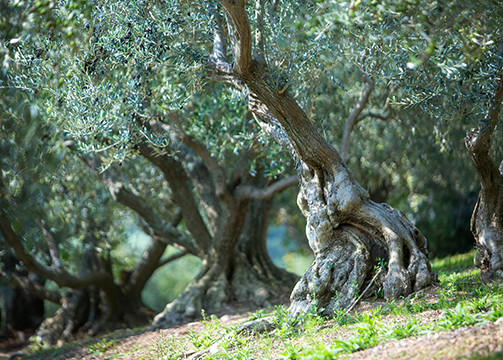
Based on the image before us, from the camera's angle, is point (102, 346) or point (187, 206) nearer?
point (102, 346)

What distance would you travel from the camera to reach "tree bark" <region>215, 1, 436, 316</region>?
6.93 meters

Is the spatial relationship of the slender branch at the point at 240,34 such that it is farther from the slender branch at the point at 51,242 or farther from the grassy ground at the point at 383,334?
the slender branch at the point at 51,242

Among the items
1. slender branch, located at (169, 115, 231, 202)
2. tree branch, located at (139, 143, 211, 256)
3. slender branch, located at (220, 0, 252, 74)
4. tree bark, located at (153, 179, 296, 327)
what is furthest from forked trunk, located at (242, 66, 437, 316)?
tree branch, located at (139, 143, 211, 256)

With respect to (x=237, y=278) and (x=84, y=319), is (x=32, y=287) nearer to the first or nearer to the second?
(x=84, y=319)

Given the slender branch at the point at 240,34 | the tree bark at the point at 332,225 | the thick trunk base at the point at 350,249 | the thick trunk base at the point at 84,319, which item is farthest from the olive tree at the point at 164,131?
the thick trunk base at the point at 350,249

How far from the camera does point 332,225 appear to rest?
752 centimetres

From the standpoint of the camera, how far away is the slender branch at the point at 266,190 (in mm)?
10461

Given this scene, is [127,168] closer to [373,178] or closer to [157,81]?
[157,81]

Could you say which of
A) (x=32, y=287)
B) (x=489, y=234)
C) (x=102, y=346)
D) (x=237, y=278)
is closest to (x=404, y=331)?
(x=489, y=234)

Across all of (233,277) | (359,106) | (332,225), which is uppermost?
(359,106)

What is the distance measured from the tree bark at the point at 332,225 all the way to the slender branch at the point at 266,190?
2.59 m

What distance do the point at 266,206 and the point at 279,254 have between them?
19.4 m

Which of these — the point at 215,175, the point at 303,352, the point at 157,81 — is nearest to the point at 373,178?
the point at 215,175

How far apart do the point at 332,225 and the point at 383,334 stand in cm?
220
